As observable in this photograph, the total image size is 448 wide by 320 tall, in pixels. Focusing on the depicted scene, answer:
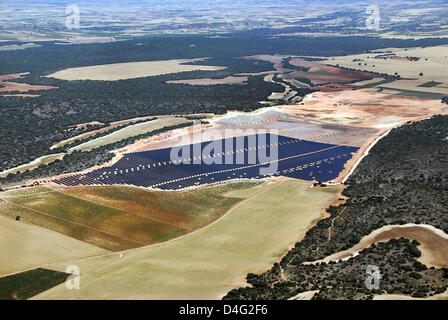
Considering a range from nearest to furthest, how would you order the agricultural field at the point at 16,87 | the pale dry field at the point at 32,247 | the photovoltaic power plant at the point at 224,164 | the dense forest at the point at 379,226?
1. the dense forest at the point at 379,226
2. the pale dry field at the point at 32,247
3. the photovoltaic power plant at the point at 224,164
4. the agricultural field at the point at 16,87

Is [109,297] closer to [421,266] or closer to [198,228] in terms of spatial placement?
[198,228]

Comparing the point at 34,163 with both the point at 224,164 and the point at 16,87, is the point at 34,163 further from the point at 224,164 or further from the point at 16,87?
the point at 16,87

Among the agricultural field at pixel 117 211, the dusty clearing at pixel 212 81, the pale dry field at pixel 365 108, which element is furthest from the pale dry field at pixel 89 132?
the dusty clearing at pixel 212 81

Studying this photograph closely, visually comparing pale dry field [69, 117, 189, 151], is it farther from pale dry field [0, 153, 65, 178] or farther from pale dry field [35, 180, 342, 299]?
pale dry field [35, 180, 342, 299]

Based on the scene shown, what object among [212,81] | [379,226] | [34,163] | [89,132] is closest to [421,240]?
[379,226]

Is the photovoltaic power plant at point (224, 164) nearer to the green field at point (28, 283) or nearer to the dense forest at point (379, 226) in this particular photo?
the dense forest at point (379, 226)
